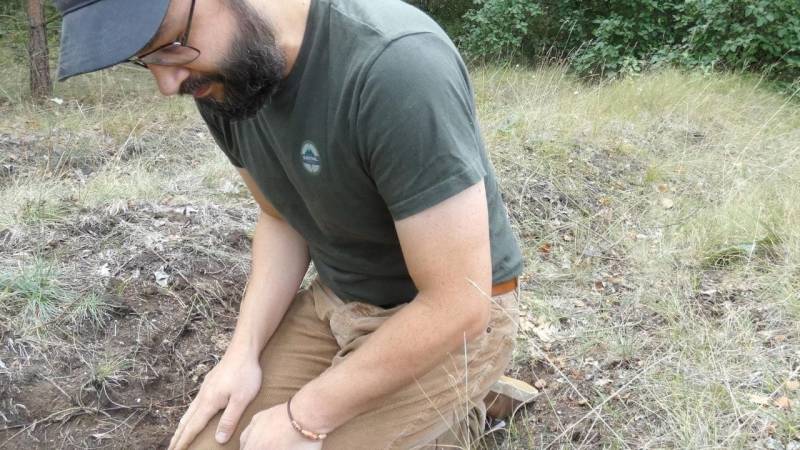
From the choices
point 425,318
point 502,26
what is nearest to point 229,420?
point 425,318

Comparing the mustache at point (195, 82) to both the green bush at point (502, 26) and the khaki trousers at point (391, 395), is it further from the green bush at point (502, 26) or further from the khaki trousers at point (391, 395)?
the green bush at point (502, 26)

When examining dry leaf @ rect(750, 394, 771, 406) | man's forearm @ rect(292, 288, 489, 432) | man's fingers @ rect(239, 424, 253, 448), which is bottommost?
man's fingers @ rect(239, 424, 253, 448)

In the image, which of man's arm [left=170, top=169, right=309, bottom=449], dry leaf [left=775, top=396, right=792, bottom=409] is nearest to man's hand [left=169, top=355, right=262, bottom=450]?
man's arm [left=170, top=169, right=309, bottom=449]

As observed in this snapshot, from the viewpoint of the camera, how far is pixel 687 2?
24.2 feet

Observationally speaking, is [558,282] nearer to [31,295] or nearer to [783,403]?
[783,403]

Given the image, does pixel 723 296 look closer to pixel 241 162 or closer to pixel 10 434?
pixel 241 162

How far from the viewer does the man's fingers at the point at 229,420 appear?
1914 mm

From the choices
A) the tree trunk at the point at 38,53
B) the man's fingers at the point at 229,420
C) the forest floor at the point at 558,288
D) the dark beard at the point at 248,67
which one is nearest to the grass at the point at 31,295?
the forest floor at the point at 558,288

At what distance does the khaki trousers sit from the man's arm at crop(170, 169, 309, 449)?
4 centimetres

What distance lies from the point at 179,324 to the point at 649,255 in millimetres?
2032

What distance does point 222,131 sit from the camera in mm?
1981

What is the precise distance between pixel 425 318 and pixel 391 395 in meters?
0.35

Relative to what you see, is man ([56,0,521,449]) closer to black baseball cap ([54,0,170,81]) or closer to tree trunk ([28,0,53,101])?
black baseball cap ([54,0,170,81])

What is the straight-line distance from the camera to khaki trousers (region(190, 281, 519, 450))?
6.06 ft
